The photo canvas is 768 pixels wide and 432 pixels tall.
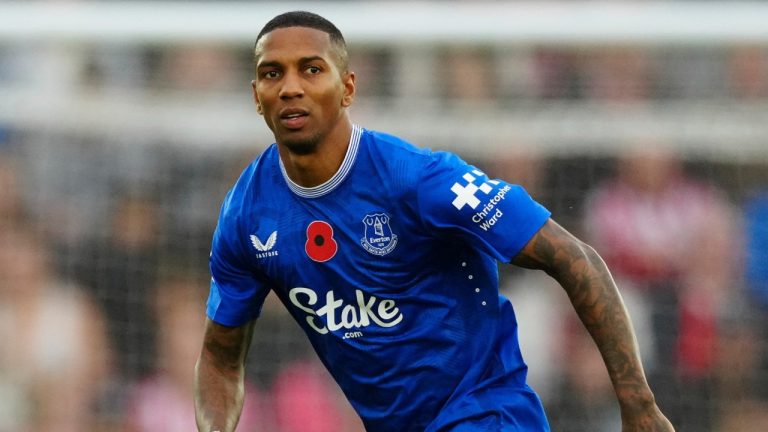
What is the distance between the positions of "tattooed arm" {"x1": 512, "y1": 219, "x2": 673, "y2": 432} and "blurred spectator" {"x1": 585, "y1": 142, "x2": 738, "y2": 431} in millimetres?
3961

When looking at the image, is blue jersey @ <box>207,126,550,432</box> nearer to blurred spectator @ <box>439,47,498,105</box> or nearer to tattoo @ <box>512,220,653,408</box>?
tattoo @ <box>512,220,653,408</box>

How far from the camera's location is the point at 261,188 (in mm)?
4668

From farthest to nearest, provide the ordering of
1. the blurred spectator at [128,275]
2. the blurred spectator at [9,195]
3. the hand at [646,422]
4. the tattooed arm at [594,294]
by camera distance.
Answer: the blurred spectator at [9,195], the blurred spectator at [128,275], the tattooed arm at [594,294], the hand at [646,422]

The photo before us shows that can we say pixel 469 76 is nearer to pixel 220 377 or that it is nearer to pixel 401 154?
pixel 220 377

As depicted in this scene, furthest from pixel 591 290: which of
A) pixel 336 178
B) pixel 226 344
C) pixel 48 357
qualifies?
pixel 48 357

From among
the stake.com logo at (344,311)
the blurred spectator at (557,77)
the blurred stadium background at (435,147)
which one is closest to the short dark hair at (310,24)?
the stake.com logo at (344,311)

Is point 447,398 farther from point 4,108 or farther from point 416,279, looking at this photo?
point 4,108

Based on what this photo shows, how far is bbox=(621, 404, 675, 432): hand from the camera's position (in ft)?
13.6

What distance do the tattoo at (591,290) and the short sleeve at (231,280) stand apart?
0.96 meters

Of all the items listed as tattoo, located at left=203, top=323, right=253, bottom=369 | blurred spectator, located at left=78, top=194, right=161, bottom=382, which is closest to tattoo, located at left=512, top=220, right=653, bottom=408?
tattoo, located at left=203, top=323, right=253, bottom=369

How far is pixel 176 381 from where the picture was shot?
8.45m

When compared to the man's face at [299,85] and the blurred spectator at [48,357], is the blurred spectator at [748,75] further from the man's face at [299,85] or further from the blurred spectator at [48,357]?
the man's face at [299,85]

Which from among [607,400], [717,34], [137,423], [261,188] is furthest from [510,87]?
[261,188]

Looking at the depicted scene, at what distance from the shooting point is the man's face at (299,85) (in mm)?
4410
